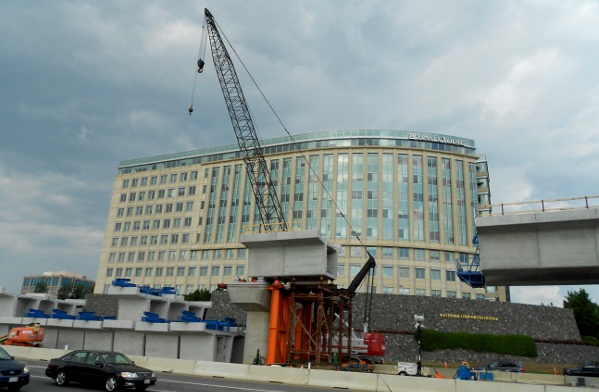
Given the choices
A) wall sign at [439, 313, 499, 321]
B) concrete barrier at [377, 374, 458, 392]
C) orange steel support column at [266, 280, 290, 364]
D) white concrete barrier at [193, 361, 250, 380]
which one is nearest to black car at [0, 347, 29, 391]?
white concrete barrier at [193, 361, 250, 380]

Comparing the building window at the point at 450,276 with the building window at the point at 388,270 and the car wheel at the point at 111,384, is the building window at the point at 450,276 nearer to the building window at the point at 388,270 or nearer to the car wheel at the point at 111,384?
the building window at the point at 388,270

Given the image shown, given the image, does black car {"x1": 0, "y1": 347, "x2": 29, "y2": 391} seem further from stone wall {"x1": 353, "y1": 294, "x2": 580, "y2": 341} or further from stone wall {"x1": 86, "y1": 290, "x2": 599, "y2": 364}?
stone wall {"x1": 353, "y1": 294, "x2": 580, "y2": 341}

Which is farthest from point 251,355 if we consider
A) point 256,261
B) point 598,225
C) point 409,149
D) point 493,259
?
point 409,149

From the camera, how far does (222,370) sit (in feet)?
88.9

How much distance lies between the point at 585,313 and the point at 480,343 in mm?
30119

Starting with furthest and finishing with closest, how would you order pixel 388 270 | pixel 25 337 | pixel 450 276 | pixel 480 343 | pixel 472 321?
1. pixel 450 276
2. pixel 388 270
3. pixel 472 321
4. pixel 480 343
5. pixel 25 337

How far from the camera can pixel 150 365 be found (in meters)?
29.8

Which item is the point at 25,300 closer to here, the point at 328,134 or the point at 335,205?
the point at 335,205

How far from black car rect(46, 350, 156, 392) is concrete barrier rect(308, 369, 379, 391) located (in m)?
9.13

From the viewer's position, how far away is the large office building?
273 feet

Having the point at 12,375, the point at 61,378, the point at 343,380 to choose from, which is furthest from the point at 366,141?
the point at 12,375

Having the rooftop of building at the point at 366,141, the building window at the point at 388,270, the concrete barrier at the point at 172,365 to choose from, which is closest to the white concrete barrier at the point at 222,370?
the concrete barrier at the point at 172,365

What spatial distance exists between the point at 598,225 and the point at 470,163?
226 ft

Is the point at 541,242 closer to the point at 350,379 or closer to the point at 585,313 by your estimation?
the point at 350,379
